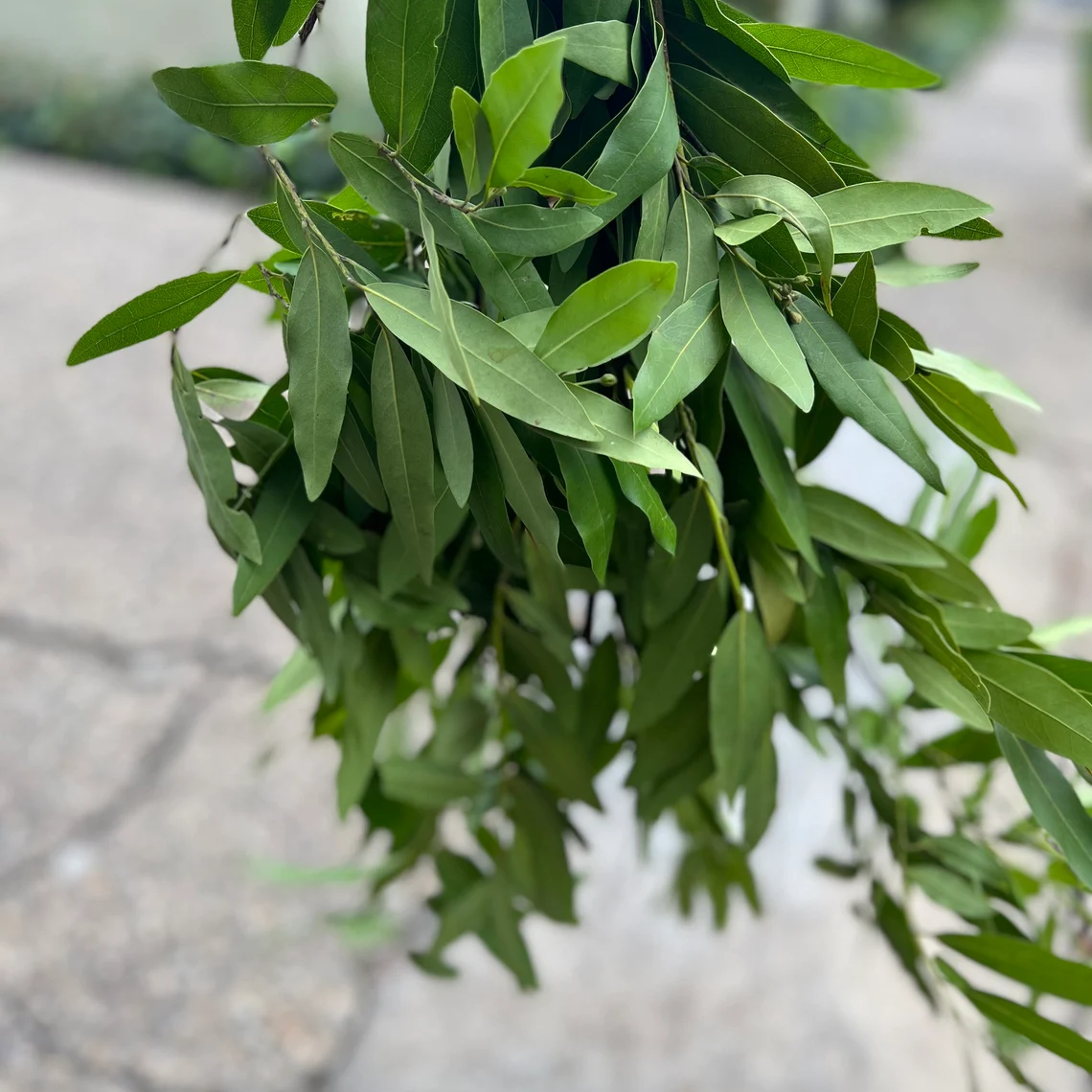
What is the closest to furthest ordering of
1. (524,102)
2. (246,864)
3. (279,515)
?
1. (524,102)
2. (279,515)
3. (246,864)

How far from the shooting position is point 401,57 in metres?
0.24

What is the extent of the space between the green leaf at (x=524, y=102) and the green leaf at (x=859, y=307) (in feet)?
0.29

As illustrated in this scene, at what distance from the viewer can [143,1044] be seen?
2.48 ft

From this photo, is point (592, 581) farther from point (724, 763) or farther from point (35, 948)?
point (35, 948)

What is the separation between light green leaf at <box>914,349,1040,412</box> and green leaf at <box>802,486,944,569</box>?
49 mm

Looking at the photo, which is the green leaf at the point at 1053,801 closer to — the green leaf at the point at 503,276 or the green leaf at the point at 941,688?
the green leaf at the point at 941,688

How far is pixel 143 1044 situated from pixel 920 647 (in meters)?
0.66

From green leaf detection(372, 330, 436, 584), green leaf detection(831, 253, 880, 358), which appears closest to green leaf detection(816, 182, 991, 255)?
green leaf detection(831, 253, 880, 358)

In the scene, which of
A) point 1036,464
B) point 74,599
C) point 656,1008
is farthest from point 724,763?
point 1036,464

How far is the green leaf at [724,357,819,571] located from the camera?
303 mm

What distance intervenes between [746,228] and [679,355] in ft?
0.12

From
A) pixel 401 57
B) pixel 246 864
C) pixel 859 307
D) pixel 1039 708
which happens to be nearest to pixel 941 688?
pixel 1039 708

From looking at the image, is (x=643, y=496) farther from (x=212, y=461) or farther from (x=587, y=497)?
(x=212, y=461)

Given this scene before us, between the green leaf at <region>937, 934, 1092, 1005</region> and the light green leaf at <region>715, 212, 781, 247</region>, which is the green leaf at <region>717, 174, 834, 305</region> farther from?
the green leaf at <region>937, 934, 1092, 1005</region>
